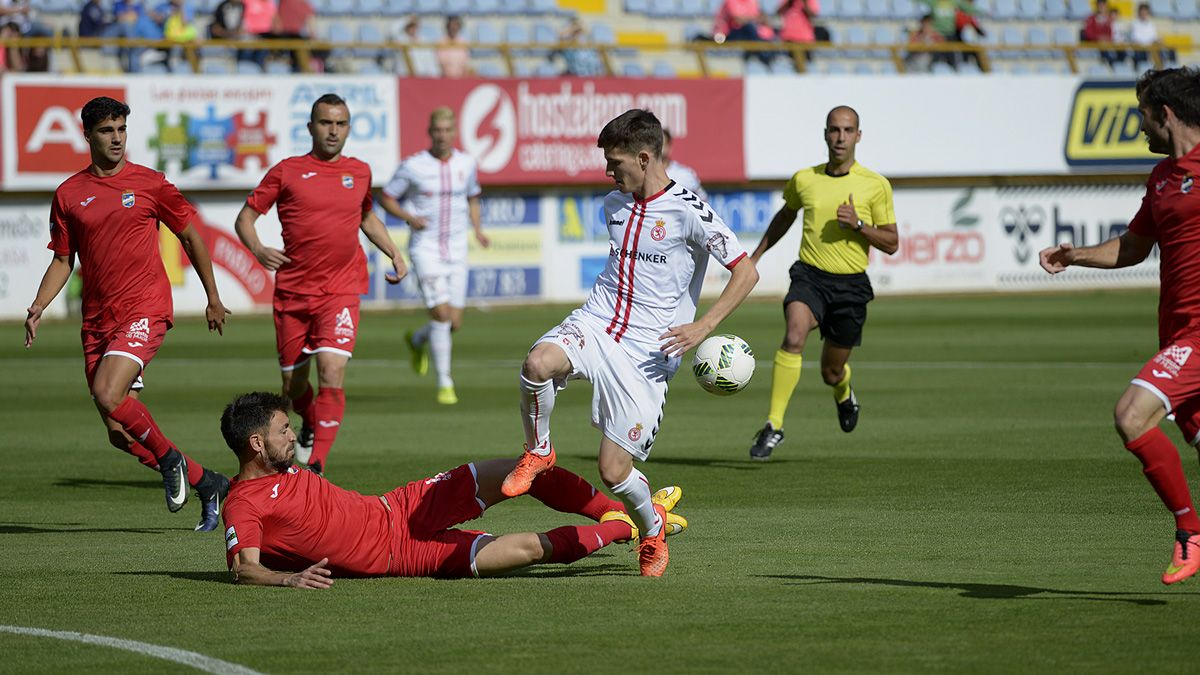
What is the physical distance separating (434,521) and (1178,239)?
333 centimetres

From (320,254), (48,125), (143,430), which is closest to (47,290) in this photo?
(143,430)

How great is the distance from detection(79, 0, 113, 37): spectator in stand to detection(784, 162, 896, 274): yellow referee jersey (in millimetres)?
17644

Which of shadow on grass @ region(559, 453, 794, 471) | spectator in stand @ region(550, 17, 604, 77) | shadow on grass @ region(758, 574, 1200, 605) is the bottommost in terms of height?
shadow on grass @ region(559, 453, 794, 471)

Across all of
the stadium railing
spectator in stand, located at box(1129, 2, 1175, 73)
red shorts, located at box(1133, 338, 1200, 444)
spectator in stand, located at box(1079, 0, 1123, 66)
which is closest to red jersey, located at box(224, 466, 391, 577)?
red shorts, located at box(1133, 338, 1200, 444)

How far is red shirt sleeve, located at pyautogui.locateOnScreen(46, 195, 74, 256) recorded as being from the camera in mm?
9484

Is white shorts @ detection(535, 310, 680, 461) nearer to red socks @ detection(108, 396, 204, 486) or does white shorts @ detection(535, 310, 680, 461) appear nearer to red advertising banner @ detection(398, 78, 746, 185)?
red socks @ detection(108, 396, 204, 486)

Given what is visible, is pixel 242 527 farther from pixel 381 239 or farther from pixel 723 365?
pixel 381 239

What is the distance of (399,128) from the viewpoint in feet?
92.7

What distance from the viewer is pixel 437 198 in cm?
1677

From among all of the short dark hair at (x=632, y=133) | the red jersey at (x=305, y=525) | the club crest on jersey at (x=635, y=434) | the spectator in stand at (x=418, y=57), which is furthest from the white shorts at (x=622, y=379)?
the spectator in stand at (x=418, y=57)

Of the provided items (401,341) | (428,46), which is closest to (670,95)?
(428,46)

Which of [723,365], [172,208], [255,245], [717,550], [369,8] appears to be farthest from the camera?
[369,8]

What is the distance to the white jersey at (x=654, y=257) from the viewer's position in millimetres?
7750

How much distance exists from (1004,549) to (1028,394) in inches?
316
